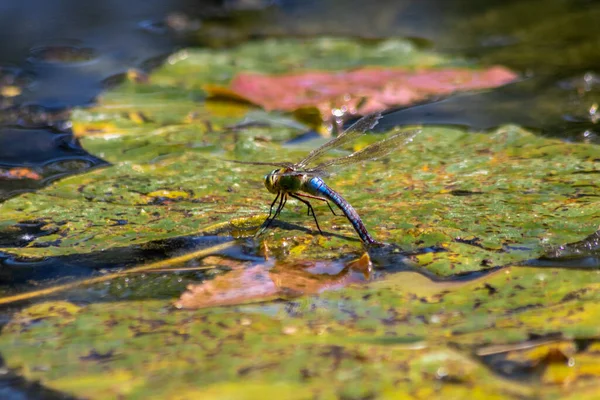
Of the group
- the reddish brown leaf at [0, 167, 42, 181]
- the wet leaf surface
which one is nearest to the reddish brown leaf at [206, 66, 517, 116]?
the wet leaf surface

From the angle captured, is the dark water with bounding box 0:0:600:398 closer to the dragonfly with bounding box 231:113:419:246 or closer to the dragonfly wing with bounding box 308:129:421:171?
the dragonfly with bounding box 231:113:419:246

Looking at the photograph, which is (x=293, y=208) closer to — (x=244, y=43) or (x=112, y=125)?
(x=112, y=125)

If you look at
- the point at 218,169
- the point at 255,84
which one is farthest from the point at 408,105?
the point at 218,169

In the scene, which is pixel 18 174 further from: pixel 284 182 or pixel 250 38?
pixel 250 38

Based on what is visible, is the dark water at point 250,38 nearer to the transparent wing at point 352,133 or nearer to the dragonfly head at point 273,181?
the dragonfly head at point 273,181

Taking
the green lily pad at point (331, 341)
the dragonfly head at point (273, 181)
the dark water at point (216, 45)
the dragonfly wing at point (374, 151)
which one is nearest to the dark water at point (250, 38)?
the dark water at point (216, 45)
